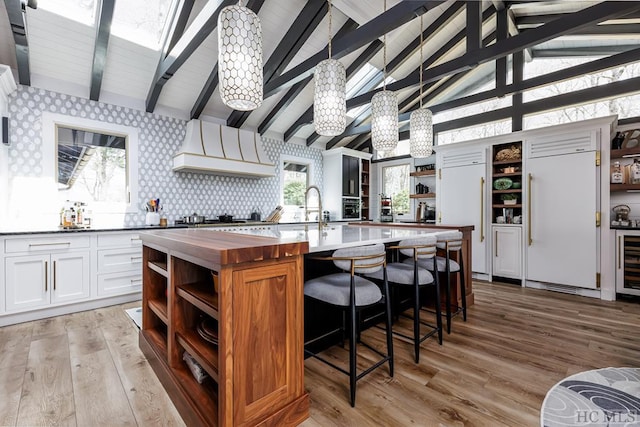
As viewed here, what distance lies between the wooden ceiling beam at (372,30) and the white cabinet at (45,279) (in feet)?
10.9

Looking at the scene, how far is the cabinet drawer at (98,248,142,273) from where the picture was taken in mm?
3350

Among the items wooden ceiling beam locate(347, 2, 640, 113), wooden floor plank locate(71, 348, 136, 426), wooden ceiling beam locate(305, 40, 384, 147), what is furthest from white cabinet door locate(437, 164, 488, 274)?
wooden floor plank locate(71, 348, 136, 426)

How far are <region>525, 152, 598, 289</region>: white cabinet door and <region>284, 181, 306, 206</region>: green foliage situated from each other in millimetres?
4160

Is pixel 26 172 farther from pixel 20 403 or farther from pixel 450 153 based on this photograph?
Result: pixel 450 153

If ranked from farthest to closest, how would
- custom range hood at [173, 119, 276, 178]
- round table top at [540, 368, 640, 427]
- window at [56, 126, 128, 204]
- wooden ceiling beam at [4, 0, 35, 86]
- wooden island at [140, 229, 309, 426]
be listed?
1. custom range hood at [173, 119, 276, 178]
2. window at [56, 126, 128, 204]
3. wooden ceiling beam at [4, 0, 35, 86]
4. round table top at [540, 368, 640, 427]
5. wooden island at [140, 229, 309, 426]

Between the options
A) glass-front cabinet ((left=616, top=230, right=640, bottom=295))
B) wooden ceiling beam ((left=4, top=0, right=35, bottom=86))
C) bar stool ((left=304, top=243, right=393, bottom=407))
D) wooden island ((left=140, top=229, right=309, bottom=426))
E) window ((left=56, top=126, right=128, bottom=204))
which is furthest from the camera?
window ((left=56, top=126, right=128, bottom=204))

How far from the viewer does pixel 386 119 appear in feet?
8.16

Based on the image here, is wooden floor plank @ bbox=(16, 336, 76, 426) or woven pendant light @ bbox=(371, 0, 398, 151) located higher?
woven pendant light @ bbox=(371, 0, 398, 151)

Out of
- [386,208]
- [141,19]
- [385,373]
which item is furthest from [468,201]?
[141,19]

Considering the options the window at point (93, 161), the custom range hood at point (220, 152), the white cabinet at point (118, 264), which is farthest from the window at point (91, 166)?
the white cabinet at point (118, 264)

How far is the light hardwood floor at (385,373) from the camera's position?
1547 mm

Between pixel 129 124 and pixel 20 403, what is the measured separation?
3.56 m

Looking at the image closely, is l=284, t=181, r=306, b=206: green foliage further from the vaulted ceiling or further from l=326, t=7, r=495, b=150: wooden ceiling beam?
l=326, t=7, r=495, b=150: wooden ceiling beam

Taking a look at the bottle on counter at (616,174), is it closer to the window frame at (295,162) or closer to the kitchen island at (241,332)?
the kitchen island at (241,332)
